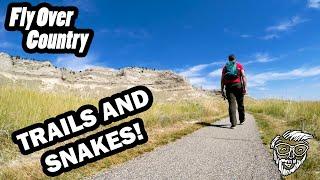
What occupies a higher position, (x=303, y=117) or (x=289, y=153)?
(x=303, y=117)

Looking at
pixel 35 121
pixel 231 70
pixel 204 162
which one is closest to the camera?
pixel 204 162

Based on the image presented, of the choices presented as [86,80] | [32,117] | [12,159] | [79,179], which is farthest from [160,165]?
[86,80]

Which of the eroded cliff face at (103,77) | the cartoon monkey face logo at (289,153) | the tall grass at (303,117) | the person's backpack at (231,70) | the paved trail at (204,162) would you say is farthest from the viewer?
the eroded cliff face at (103,77)

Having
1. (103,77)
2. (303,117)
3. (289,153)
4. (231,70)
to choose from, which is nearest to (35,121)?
(289,153)

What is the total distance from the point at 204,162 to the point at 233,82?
242 inches

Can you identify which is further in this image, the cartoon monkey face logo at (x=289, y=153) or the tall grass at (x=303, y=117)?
the tall grass at (x=303, y=117)

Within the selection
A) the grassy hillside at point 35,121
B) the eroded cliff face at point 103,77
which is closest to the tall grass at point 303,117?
the grassy hillside at point 35,121

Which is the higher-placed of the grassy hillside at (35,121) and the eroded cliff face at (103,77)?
the eroded cliff face at (103,77)

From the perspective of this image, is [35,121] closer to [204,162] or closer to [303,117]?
[204,162]

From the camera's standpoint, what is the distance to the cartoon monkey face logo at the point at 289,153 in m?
6.62

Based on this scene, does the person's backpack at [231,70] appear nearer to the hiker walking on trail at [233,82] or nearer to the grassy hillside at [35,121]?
the hiker walking on trail at [233,82]

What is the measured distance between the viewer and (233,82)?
13016mm

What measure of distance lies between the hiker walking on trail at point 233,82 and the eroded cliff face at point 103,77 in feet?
456

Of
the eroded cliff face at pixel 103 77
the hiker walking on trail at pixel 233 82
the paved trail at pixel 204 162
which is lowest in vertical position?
the paved trail at pixel 204 162
